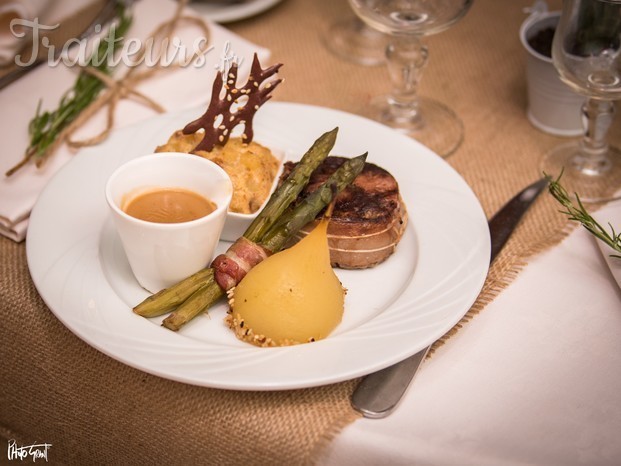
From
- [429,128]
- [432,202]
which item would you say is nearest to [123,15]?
[429,128]

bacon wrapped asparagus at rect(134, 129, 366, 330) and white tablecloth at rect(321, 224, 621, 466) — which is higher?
bacon wrapped asparagus at rect(134, 129, 366, 330)

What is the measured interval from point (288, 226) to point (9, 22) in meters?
1.59

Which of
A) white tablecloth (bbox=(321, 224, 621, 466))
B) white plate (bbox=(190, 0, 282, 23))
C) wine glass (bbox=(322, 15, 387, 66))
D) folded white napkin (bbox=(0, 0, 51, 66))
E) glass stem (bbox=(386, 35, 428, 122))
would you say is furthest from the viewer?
white plate (bbox=(190, 0, 282, 23))

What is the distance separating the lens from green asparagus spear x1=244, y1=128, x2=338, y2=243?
6.39 feet

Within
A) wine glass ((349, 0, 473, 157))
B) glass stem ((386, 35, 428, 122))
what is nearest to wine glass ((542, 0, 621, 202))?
wine glass ((349, 0, 473, 157))

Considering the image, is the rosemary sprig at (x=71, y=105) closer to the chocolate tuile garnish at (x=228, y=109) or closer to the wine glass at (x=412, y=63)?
the chocolate tuile garnish at (x=228, y=109)

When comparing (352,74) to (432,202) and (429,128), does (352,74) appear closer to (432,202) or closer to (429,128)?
(429,128)

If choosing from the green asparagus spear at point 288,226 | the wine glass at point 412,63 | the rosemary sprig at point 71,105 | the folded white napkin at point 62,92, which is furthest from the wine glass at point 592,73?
the rosemary sprig at point 71,105

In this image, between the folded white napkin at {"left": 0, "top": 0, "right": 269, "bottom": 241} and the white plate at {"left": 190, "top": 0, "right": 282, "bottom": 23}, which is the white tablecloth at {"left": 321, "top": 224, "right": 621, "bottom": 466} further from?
the white plate at {"left": 190, "top": 0, "right": 282, "bottom": 23}

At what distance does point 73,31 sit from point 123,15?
0.78 feet

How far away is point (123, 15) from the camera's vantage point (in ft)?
9.77

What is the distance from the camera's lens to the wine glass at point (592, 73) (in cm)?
221

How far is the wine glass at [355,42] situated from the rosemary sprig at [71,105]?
787 mm

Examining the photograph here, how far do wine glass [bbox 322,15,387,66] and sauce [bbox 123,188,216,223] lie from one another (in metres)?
1.27
